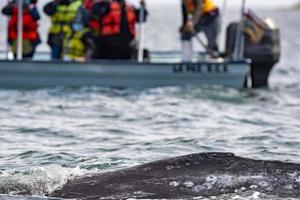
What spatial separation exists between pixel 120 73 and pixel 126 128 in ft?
17.2

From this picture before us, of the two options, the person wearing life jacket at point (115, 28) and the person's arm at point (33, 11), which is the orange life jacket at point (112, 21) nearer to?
the person wearing life jacket at point (115, 28)

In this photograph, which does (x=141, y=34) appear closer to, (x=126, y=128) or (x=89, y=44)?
(x=89, y=44)

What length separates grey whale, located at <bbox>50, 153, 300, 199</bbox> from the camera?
299 inches

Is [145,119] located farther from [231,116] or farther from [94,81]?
[94,81]

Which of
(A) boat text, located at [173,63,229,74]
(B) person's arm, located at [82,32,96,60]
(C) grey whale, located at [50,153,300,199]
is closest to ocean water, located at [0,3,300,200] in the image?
(C) grey whale, located at [50,153,300,199]

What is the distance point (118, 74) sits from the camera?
18.6 metres

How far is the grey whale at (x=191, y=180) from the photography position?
759 cm

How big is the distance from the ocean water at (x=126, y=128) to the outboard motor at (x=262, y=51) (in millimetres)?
510

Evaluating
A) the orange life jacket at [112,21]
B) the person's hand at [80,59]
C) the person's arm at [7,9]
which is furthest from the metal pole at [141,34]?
the person's arm at [7,9]

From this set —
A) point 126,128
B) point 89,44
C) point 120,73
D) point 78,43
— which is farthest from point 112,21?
point 126,128

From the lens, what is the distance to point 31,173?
871cm

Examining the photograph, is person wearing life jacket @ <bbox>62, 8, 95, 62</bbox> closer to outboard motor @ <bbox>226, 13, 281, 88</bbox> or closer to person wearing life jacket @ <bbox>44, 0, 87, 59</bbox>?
person wearing life jacket @ <bbox>44, 0, 87, 59</bbox>

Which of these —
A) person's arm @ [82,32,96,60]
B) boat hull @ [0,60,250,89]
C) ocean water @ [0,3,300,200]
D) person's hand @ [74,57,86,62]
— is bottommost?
ocean water @ [0,3,300,200]

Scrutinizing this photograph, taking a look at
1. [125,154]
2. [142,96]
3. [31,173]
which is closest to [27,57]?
[142,96]
